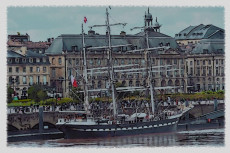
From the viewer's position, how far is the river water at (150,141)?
34750 millimetres

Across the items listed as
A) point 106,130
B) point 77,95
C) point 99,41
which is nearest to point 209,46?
point 99,41

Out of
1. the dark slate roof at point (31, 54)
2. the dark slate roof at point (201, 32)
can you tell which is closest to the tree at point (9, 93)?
the dark slate roof at point (31, 54)

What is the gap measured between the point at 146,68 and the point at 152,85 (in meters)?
1.02

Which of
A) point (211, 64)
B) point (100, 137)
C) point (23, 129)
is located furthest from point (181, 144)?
point (211, 64)

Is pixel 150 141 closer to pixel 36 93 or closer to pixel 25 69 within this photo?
pixel 36 93

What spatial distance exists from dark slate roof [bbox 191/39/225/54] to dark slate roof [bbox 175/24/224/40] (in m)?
0.23

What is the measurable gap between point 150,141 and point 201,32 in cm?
1070

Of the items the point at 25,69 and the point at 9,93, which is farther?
the point at 25,69

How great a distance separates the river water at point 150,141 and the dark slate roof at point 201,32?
3.39 metres

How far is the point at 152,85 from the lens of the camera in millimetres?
41750

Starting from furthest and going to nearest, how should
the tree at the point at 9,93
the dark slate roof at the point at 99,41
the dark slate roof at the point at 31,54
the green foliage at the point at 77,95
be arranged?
the dark slate roof at the point at 99,41 → the dark slate roof at the point at 31,54 → the green foliage at the point at 77,95 → the tree at the point at 9,93

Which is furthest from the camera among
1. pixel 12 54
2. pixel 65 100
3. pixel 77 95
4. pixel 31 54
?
pixel 31 54

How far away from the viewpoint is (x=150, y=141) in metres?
36.8

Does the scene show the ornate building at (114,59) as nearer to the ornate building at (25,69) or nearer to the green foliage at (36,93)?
the ornate building at (25,69)
